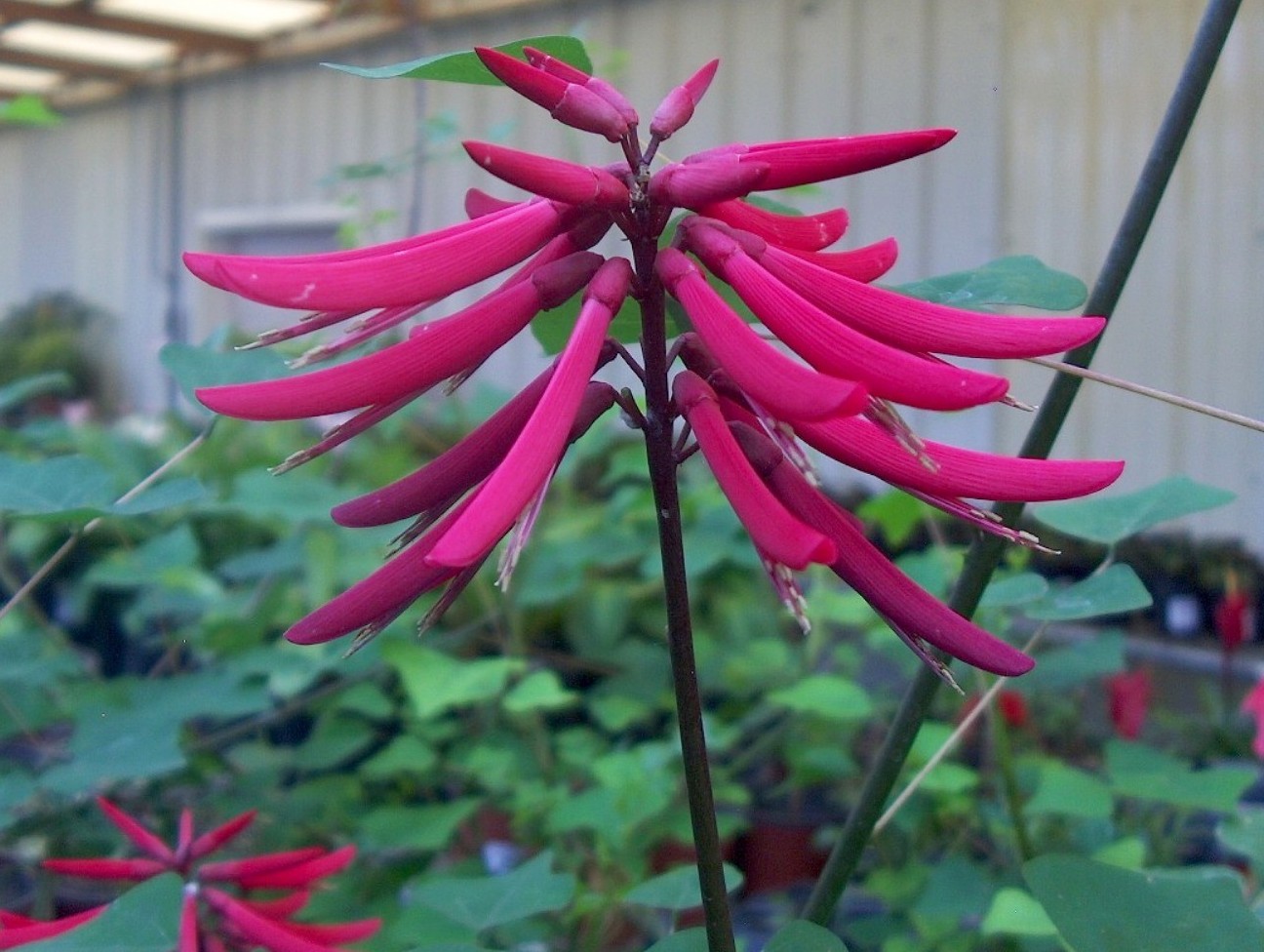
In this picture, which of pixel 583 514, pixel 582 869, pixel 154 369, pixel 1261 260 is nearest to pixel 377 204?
pixel 154 369

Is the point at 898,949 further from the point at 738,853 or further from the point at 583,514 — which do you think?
the point at 583,514

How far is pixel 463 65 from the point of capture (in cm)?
32

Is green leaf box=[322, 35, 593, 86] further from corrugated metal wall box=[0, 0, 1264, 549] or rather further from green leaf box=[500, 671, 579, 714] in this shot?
corrugated metal wall box=[0, 0, 1264, 549]

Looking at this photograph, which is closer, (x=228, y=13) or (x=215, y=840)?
(x=215, y=840)

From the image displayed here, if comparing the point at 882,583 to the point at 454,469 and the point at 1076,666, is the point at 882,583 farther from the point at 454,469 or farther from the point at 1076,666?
the point at 1076,666

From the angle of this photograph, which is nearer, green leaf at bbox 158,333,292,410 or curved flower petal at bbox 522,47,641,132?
curved flower petal at bbox 522,47,641,132

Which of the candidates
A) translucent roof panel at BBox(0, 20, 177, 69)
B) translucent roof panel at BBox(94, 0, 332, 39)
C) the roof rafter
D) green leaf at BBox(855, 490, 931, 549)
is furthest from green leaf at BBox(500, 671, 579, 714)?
translucent roof panel at BBox(0, 20, 177, 69)

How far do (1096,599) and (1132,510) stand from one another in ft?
0.32

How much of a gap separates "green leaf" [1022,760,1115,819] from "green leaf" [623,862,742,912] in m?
0.27

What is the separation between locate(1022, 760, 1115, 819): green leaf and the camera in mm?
660

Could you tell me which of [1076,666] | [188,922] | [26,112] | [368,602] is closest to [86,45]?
[26,112]

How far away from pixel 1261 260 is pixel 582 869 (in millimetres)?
1376

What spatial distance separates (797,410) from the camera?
0.72 feet

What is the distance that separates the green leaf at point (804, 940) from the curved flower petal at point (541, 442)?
0.16 m
